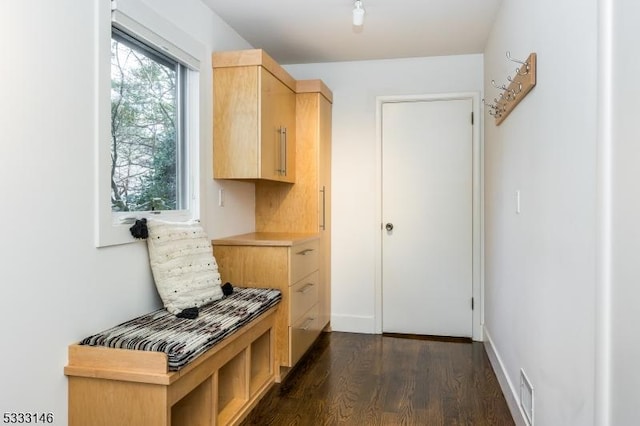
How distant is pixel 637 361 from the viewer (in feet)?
3.54

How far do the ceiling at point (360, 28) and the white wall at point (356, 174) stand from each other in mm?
153

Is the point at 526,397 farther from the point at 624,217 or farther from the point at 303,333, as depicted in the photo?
the point at 303,333

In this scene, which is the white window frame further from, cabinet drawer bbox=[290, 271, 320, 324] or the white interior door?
the white interior door

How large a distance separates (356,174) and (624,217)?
10.1 ft

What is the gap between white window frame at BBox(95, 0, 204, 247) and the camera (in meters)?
2.01

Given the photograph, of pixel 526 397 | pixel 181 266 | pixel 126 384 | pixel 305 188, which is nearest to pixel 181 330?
pixel 126 384

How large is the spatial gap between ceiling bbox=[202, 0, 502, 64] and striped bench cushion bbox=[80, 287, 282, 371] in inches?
74.0

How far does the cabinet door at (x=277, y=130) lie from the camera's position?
122 inches

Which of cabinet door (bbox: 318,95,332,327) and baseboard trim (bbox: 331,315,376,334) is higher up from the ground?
cabinet door (bbox: 318,95,332,327)

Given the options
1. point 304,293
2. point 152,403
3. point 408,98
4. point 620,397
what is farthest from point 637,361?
point 408,98

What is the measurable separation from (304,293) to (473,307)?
5.14ft

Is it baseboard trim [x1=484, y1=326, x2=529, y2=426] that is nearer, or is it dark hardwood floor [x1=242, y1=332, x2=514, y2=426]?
baseboard trim [x1=484, y1=326, x2=529, y2=426]

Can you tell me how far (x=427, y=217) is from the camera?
405cm

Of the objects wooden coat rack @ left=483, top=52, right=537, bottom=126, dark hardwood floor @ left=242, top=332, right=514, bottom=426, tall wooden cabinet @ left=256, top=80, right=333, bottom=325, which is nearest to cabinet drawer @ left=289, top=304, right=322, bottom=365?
dark hardwood floor @ left=242, top=332, right=514, bottom=426
